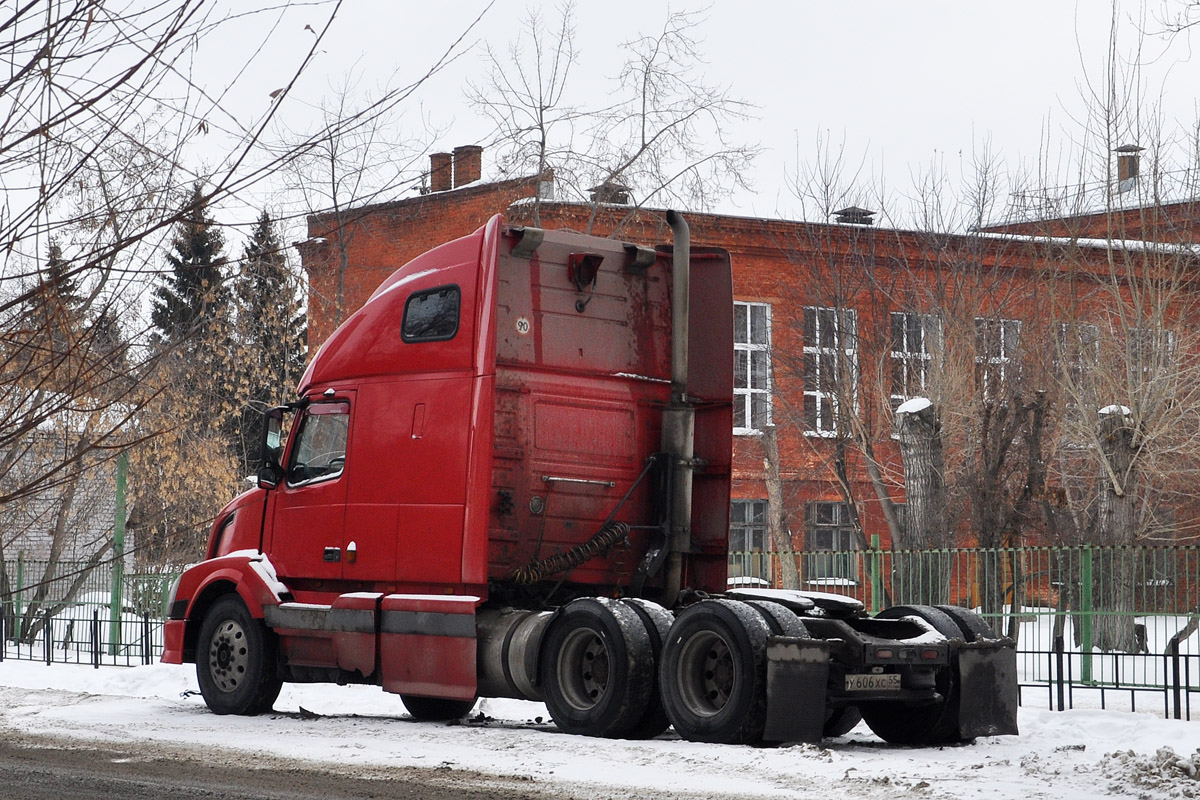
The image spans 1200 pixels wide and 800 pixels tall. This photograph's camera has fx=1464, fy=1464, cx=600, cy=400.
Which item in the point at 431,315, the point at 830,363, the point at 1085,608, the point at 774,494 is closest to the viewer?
the point at 431,315

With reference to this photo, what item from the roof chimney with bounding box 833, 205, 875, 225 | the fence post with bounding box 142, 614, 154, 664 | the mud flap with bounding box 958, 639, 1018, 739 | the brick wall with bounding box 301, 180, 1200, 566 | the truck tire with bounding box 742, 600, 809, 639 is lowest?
the fence post with bounding box 142, 614, 154, 664

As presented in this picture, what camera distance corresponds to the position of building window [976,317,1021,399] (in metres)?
26.5

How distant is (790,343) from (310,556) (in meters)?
20.8

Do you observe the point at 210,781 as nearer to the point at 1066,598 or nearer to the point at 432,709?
the point at 432,709

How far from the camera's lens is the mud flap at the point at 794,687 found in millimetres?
9539

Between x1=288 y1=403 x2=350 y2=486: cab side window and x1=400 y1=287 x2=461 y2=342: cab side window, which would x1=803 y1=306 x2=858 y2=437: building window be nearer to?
x1=288 y1=403 x2=350 y2=486: cab side window

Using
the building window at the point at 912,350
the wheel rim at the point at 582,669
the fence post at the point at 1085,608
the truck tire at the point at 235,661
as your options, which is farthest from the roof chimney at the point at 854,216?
the wheel rim at the point at 582,669

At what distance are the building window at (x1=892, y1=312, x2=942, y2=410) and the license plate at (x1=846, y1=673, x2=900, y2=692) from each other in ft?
56.9

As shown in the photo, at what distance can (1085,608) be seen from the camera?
16.4 meters

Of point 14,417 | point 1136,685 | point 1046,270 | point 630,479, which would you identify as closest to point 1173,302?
point 1046,270

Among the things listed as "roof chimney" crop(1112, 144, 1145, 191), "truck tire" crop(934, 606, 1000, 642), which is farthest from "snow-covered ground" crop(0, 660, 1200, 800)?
"roof chimney" crop(1112, 144, 1145, 191)

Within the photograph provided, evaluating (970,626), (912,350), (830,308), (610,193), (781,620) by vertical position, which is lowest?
(970,626)

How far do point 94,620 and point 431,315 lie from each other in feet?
35.8

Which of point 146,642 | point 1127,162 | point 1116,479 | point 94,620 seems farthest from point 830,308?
point 94,620
